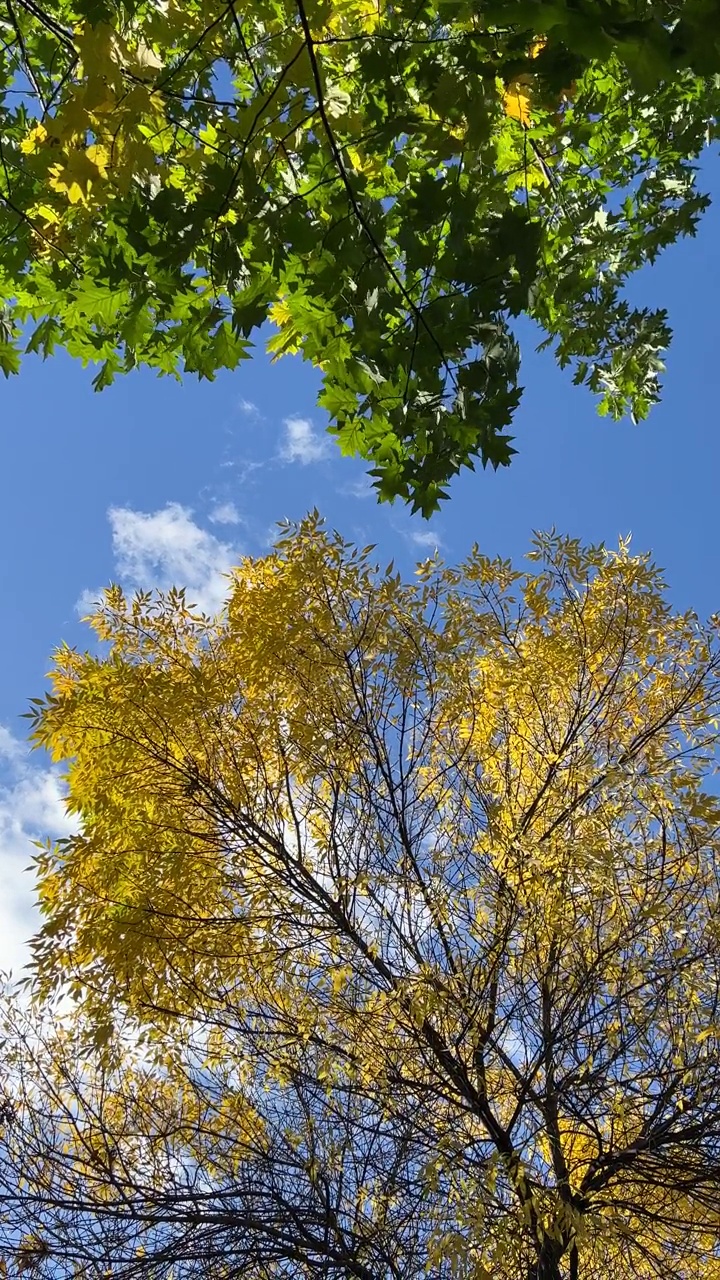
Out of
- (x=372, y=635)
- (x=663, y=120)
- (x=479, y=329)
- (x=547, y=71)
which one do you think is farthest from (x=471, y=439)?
(x=372, y=635)

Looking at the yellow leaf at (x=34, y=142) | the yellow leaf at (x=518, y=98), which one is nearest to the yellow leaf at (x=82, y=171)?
the yellow leaf at (x=34, y=142)

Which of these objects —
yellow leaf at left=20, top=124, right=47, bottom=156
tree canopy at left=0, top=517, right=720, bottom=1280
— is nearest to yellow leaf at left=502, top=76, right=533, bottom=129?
yellow leaf at left=20, top=124, right=47, bottom=156

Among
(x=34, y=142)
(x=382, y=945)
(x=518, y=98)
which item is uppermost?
(x=34, y=142)

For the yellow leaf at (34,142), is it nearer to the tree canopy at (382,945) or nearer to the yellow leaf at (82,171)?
the yellow leaf at (82,171)

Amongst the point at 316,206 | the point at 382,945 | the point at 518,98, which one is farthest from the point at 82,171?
the point at 382,945

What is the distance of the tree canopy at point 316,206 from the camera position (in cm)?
226

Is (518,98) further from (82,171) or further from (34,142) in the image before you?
(34,142)

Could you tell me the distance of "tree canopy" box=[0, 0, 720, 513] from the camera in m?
2.26

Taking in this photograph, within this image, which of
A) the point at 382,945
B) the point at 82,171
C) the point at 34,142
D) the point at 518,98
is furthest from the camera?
the point at 382,945

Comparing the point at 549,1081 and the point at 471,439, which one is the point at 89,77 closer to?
the point at 471,439

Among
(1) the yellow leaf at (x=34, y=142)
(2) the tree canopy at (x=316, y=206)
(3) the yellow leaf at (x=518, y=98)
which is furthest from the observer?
(1) the yellow leaf at (x=34, y=142)

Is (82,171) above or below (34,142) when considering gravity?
below

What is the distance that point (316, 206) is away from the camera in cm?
285

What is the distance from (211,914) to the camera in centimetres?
515
